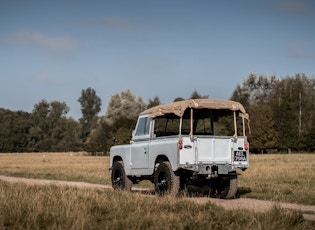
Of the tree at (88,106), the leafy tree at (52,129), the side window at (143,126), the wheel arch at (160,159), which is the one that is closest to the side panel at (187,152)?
the wheel arch at (160,159)

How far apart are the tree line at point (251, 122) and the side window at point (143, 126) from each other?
164ft

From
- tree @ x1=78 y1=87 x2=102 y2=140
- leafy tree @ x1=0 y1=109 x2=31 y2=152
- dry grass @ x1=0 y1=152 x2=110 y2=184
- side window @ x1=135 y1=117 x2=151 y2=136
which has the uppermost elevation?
tree @ x1=78 y1=87 x2=102 y2=140

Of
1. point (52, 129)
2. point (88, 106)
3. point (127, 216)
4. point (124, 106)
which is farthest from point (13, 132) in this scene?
point (127, 216)

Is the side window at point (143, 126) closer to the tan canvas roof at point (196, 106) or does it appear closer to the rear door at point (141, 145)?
the rear door at point (141, 145)

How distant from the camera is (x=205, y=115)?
52.7ft

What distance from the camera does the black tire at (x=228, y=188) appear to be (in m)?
15.0

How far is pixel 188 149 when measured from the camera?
46.1 feet

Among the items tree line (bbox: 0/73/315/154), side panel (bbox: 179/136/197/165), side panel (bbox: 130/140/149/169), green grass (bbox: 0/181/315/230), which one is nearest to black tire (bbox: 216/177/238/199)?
side panel (bbox: 179/136/197/165)

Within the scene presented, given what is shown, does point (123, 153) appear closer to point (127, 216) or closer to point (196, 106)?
point (196, 106)

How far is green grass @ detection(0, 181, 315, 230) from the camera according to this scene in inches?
333

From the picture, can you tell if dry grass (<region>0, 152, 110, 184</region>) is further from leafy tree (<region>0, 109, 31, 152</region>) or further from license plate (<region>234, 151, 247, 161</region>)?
leafy tree (<region>0, 109, 31, 152</region>)

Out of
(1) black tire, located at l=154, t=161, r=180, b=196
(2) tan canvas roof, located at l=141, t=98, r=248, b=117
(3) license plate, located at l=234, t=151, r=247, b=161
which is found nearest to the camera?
(1) black tire, located at l=154, t=161, r=180, b=196

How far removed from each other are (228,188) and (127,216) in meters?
Result: 6.30

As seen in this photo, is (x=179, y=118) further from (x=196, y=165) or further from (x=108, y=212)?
(x=108, y=212)
